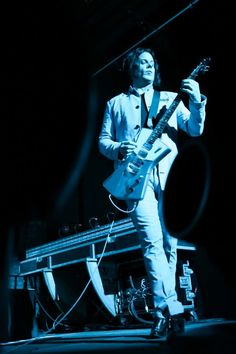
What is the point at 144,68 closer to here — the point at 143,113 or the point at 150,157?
the point at 143,113

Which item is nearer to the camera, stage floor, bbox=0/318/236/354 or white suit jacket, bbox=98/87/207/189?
stage floor, bbox=0/318/236/354

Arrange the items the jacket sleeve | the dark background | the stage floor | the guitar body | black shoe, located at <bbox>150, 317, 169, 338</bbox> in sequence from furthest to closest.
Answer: the jacket sleeve < the guitar body < black shoe, located at <bbox>150, 317, 169, 338</bbox> < the stage floor < the dark background

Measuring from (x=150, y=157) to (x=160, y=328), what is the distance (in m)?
0.72

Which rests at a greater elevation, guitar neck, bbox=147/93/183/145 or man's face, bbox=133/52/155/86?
man's face, bbox=133/52/155/86

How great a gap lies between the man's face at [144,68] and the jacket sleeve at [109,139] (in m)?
0.21

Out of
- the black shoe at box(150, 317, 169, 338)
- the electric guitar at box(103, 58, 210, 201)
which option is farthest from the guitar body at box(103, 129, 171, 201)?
the black shoe at box(150, 317, 169, 338)

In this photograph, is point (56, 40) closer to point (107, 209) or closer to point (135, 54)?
point (135, 54)

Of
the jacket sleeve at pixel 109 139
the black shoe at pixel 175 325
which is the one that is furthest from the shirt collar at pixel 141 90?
the black shoe at pixel 175 325

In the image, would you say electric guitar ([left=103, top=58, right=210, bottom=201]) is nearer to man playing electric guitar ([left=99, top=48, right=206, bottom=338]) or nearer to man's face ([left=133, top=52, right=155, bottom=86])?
man playing electric guitar ([left=99, top=48, right=206, bottom=338])

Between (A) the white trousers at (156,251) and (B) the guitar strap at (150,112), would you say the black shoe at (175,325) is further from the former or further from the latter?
(B) the guitar strap at (150,112)

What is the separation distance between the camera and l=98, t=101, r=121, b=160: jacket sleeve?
1855 millimetres

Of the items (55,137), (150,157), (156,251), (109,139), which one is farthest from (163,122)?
(55,137)

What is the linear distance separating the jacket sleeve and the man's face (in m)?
0.21

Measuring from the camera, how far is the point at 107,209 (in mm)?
3625
